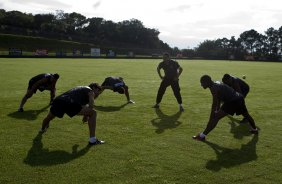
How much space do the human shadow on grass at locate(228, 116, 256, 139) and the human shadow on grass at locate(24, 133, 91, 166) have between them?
398cm

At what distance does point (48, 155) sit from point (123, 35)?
364 ft

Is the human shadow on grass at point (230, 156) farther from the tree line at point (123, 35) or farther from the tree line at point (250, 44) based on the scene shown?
the tree line at point (250, 44)

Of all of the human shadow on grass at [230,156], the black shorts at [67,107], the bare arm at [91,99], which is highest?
the bare arm at [91,99]

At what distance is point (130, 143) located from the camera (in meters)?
8.13

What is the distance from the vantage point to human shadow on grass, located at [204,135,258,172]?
22.4ft

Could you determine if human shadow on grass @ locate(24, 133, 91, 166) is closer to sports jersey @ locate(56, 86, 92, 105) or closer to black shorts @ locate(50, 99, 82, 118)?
black shorts @ locate(50, 99, 82, 118)

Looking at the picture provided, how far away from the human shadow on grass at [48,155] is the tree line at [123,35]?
84.1 metres

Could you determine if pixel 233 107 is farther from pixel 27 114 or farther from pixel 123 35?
pixel 123 35

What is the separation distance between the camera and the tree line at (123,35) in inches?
3750

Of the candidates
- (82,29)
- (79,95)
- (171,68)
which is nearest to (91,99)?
(79,95)

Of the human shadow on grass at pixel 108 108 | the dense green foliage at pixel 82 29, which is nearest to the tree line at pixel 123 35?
the dense green foliage at pixel 82 29

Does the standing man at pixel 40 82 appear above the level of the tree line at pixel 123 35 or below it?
below

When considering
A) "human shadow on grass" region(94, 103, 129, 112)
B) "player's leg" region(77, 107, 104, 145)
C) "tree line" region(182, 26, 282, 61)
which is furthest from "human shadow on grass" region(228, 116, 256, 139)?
"tree line" region(182, 26, 282, 61)

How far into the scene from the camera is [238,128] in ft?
32.8
